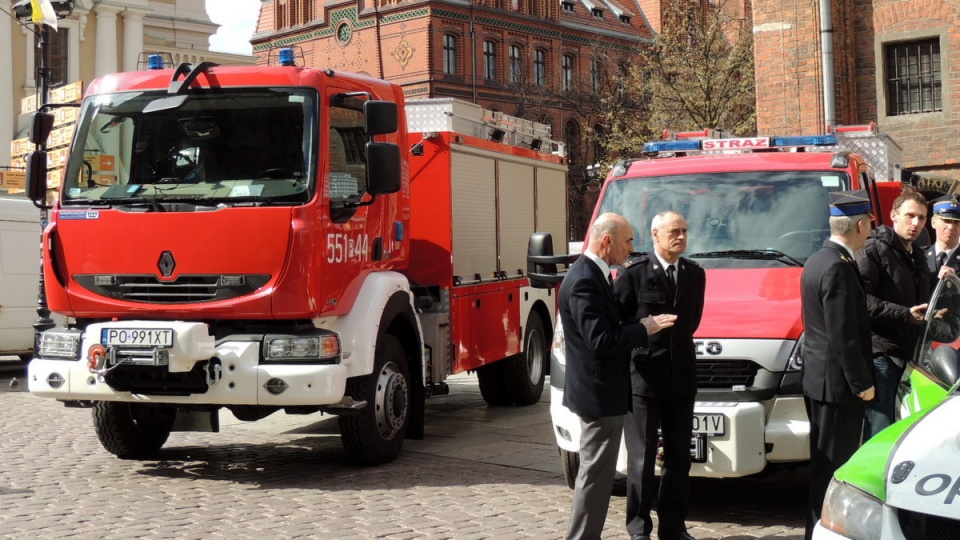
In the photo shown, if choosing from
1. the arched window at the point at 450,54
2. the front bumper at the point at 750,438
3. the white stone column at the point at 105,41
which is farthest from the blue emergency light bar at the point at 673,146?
the arched window at the point at 450,54

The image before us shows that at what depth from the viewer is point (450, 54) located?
64125 mm

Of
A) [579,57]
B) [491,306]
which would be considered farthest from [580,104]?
[491,306]

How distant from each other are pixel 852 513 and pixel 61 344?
6.54 m

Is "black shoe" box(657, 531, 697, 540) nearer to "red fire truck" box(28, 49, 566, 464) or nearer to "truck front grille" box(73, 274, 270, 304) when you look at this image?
"red fire truck" box(28, 49, 566, 464)

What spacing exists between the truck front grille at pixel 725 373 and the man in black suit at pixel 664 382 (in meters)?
0.59

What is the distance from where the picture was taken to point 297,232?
29.0 ft

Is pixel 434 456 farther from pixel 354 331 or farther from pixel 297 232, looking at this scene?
pixel 297 232

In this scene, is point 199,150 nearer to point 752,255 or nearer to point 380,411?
point 380,411

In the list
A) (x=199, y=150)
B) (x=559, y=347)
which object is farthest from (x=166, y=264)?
(x=559, y=347)

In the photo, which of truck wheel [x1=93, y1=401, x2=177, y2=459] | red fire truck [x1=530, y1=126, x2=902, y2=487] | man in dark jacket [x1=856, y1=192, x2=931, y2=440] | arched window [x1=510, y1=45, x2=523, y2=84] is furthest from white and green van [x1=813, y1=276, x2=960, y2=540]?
arched window [x1=510, y1=45, x2=523, y2=84]

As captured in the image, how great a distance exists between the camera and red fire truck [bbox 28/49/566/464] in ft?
29.1

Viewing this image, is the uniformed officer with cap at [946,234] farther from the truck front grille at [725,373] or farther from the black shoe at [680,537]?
the black shoe at [680,537]

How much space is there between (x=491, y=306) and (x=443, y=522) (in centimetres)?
504

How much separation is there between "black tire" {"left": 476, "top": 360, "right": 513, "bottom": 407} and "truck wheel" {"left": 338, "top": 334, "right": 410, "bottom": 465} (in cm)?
341
